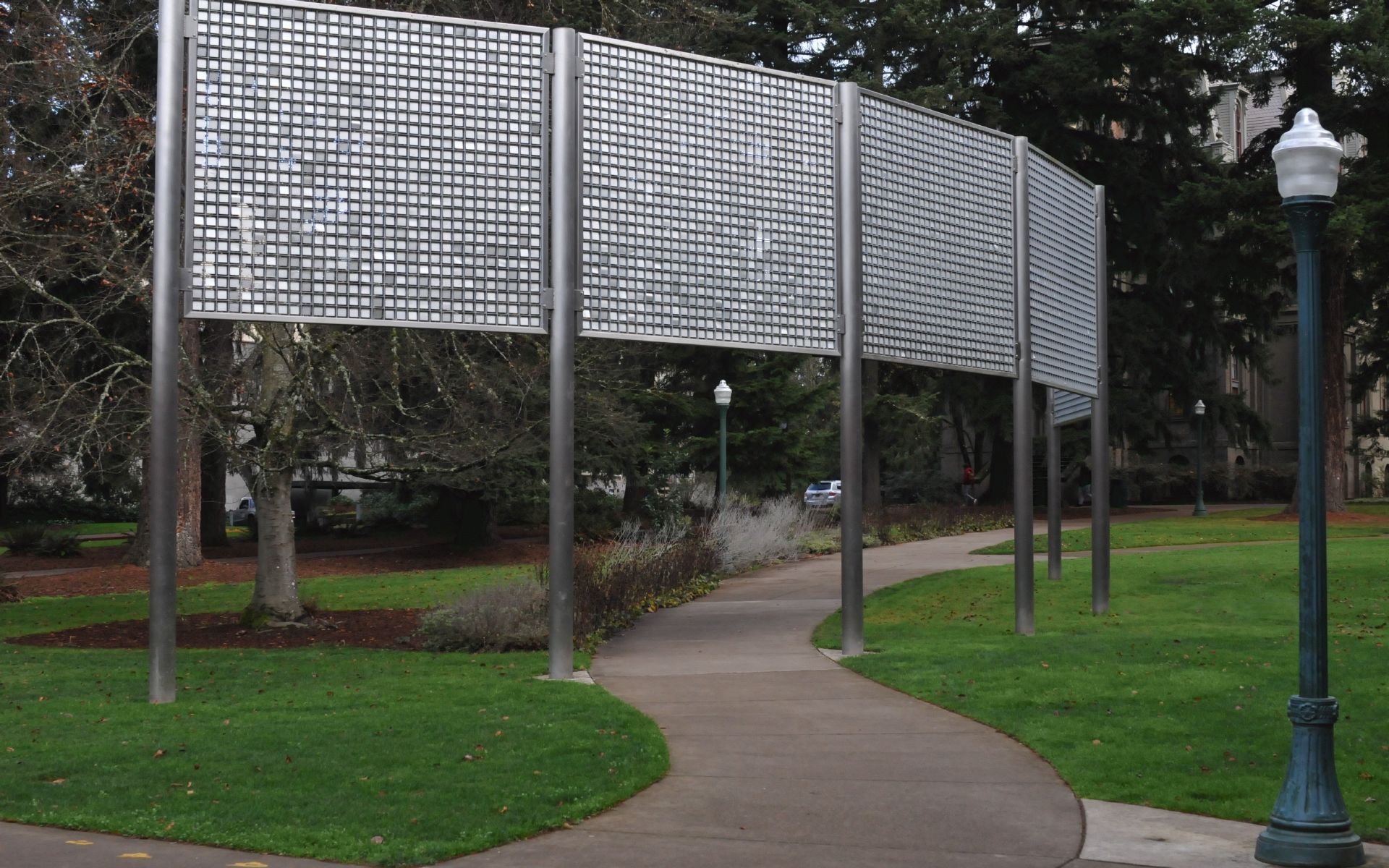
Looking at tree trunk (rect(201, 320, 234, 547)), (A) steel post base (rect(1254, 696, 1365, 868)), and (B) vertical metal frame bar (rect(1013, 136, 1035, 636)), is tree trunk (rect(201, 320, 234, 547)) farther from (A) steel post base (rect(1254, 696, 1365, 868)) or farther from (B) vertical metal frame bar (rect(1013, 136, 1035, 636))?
(A) steel post base (rect(1254, 696, 1365, 868))

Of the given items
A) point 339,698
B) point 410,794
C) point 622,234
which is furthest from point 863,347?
point 410,794

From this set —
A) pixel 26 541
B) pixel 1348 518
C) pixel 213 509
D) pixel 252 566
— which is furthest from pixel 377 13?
pixel 1348 518

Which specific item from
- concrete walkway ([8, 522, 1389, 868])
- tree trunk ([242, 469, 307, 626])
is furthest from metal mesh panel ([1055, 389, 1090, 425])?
tree trunk ([242, 469, 307, 626])

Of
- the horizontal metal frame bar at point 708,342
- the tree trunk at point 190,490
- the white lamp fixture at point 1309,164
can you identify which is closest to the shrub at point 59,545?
the tree trunk at point 190,490

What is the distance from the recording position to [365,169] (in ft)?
36.1

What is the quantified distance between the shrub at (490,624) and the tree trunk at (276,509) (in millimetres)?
2587

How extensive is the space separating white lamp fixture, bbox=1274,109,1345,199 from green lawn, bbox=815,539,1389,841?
3008 millimetres

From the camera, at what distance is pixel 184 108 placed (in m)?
10.6

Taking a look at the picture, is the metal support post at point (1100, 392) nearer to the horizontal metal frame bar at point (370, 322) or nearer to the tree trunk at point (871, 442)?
the horizontal metal frame bar at point (370, 322)

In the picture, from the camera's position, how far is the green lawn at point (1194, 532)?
27.0 meters

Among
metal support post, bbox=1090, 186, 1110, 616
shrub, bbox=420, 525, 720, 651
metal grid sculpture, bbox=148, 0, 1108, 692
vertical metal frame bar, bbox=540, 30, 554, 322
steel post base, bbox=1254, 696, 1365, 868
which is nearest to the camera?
steel post base, bbox=1254, 696, 1365, 868

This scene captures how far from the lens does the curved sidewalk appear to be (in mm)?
6004

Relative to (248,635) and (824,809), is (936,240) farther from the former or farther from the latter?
(248,635)

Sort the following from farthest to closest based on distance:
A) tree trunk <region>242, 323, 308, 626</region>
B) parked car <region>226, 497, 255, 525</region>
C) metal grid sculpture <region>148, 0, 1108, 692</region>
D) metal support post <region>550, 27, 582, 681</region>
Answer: parked car <region>226, 497, 255, 525</region>
tree trunk <region>242, 323, 308, 626</region>
metal support post <region>550, 27, 582, 681</region>
metal grid sculpture <region>148, 0, 1108, 692</region>
